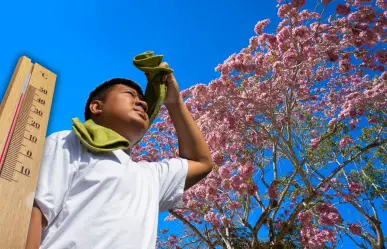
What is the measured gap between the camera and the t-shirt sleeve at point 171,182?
5.31ft

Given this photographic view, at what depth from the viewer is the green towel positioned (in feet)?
4.51

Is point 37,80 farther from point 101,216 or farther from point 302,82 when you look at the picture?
point 302,82

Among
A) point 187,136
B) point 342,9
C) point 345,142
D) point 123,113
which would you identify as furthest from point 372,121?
point 123,113

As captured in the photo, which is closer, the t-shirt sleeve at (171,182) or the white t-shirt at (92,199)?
the white t-shirt at (92,199)

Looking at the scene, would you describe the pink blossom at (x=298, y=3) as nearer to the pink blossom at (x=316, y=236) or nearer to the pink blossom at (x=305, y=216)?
the pink blossom at (x=305, y=216)

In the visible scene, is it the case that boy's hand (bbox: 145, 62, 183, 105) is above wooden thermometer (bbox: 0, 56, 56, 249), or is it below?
above

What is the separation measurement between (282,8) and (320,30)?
0.96 metres

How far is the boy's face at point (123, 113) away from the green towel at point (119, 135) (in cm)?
7

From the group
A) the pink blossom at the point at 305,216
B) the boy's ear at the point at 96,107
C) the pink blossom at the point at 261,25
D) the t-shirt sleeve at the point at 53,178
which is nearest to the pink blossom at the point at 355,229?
the pink blossom at the point at 305,216

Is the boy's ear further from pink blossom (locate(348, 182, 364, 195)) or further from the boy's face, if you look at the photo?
pink blossom (locate(348, 182, 364, 195))

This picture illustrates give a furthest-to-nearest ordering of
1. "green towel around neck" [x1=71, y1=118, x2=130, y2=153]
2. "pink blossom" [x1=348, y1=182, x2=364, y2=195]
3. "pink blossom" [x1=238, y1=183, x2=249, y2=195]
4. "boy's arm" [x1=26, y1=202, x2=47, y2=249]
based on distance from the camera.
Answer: "pink blossom" [x1=348, y1=182, x2=364, y2=195]
"pink blossom" [x1=238, y1=183, x2=249, y2=195]
"green towel around neck" [x1=71, y1=118, x2=130, y2=153]
"boy's arm" [x1=26, y1=202, x2=47, y2=249]

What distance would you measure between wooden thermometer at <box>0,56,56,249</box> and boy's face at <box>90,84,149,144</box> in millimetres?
434

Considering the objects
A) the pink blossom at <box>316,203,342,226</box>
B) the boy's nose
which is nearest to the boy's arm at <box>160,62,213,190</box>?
the boy's nose

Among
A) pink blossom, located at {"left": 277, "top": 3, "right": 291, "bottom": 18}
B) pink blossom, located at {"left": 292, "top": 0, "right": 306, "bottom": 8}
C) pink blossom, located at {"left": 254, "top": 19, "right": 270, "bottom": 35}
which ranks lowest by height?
pink blossom, located at {"left": 277, "top": 3, "right": 291, "bottom": 18}
